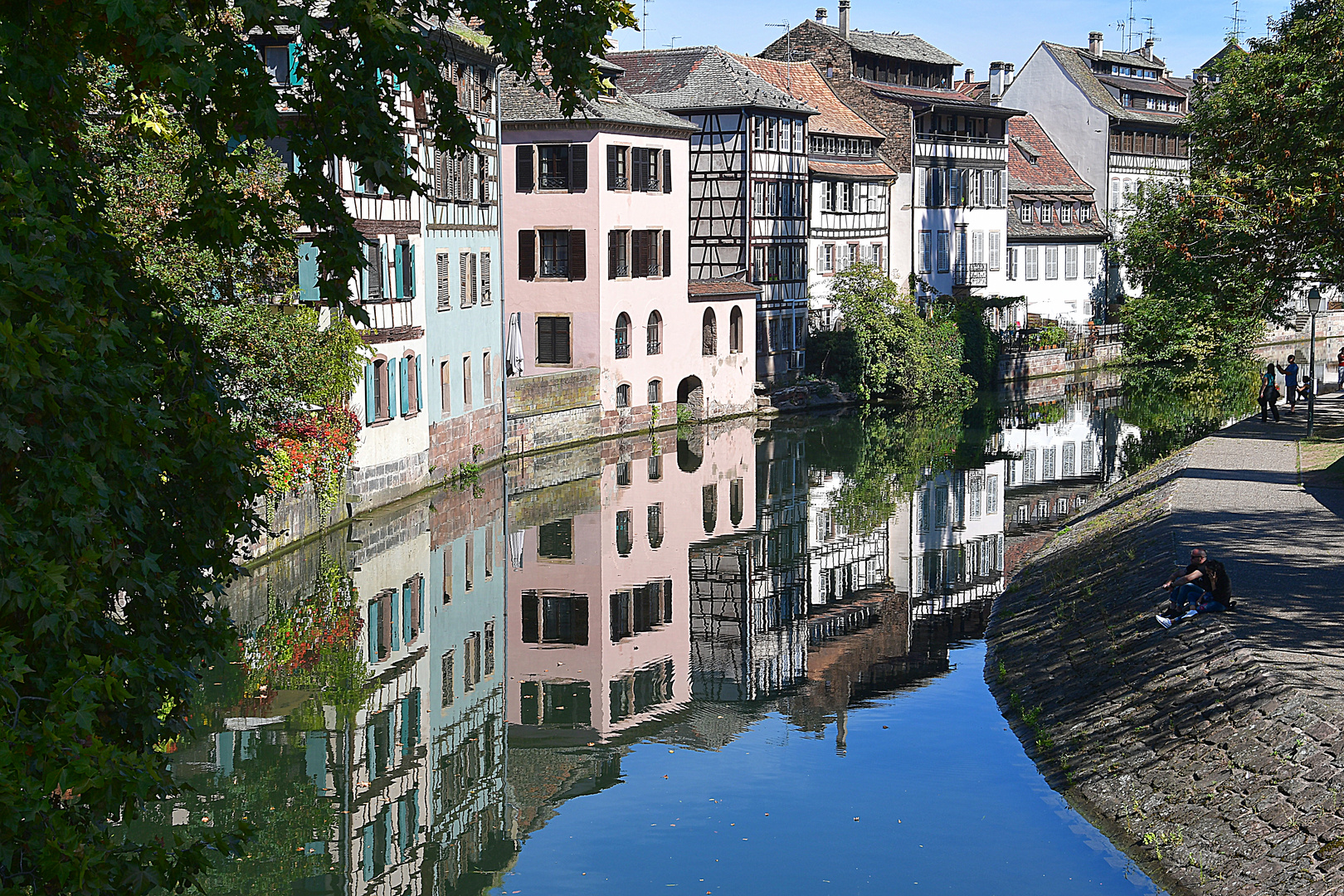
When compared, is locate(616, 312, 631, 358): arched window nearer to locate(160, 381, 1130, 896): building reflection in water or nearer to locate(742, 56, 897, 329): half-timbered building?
locate(160, 381, 1130, 896): building reflection in water

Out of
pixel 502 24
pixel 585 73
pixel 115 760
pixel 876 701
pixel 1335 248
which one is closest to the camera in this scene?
pixel 115 760

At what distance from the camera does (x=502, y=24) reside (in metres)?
10.6

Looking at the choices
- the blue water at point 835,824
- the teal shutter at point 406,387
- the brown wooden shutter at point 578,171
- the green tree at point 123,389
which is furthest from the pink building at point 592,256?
the green tree at point 123,389

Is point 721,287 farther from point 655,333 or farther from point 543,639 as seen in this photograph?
point 543,639

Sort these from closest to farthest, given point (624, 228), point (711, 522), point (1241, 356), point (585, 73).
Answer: point (585, 73)
point (711, 522)
point (624, 228)
point (1241, 356)

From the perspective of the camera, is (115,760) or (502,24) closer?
(115,760)

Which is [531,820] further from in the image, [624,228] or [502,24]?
[624,228]

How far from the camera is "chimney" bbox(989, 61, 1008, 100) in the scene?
8862 centimetres

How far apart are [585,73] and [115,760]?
254 inches

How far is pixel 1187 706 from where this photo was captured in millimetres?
17422

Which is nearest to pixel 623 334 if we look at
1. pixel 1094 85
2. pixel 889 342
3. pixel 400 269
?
pixel 889 342

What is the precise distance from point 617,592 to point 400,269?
11.2 metres

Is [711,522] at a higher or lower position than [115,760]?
lower

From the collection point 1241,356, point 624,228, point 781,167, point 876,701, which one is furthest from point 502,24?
point 1241,356
